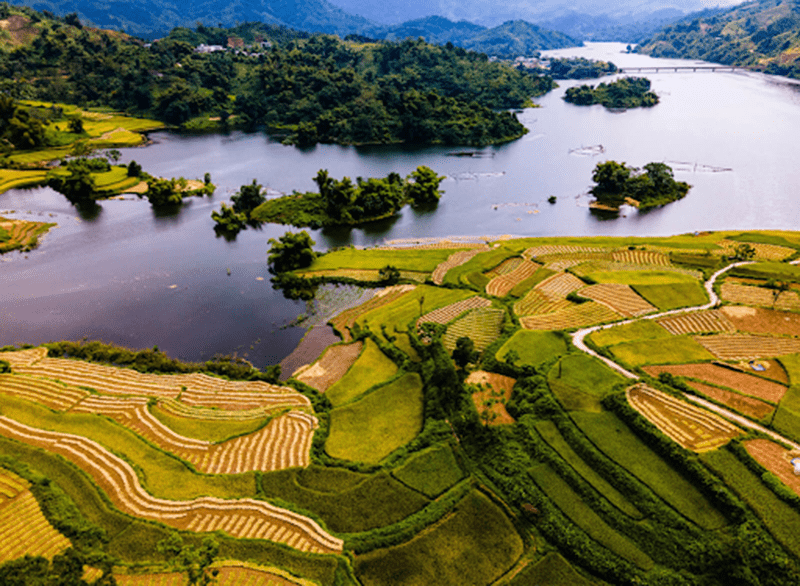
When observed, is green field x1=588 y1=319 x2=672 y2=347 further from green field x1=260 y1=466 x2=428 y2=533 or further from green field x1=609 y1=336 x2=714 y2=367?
green field x1=260 y1=466 x2=428 y2=533

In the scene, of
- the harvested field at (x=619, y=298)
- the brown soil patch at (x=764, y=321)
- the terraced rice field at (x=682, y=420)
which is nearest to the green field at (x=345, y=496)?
the terraced rice field at (x=682, y=420)

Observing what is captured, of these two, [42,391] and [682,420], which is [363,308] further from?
[682,420]

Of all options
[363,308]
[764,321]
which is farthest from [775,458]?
[363,308]

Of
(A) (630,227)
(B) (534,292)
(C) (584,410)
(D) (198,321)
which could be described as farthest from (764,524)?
(A) (630,227)

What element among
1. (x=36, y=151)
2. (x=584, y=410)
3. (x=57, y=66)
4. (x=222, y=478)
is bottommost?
(x=222, y=478)

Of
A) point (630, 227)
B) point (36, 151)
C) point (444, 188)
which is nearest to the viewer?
point (630, 227)

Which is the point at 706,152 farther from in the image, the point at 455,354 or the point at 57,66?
the point at 57,66
